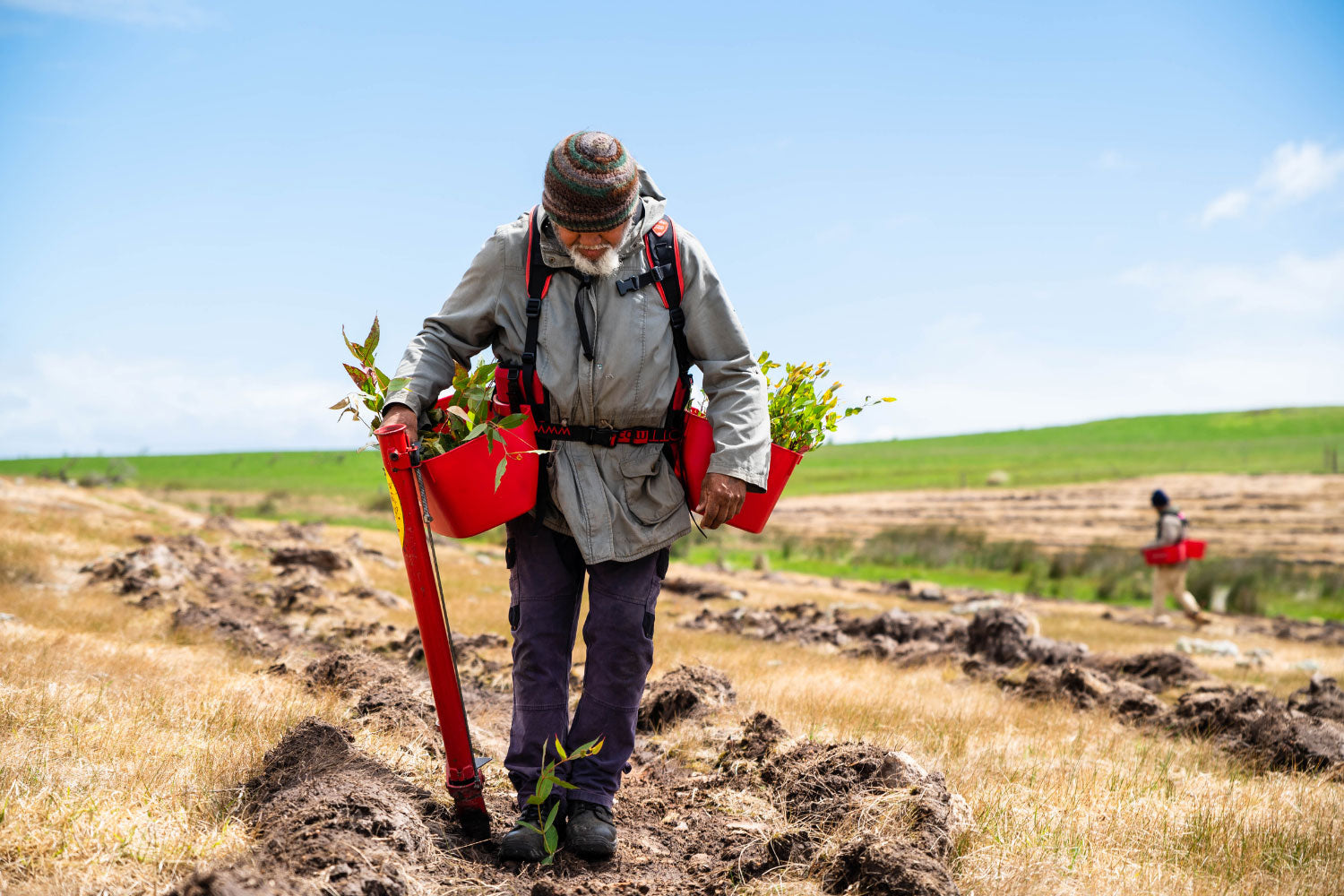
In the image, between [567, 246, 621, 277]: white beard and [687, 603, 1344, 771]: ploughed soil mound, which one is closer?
[567, 246, 621, 277]: white beard

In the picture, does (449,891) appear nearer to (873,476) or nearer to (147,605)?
(147,605)

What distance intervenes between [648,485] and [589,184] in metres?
1.13

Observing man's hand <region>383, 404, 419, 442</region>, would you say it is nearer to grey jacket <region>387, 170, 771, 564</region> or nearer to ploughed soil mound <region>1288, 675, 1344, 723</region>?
grey jacket <region>387, 170, 771, 564</region>

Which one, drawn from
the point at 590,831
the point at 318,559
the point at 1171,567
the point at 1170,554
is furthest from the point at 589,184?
the point at 1171,567

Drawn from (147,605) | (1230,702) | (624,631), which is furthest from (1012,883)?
(147,605)

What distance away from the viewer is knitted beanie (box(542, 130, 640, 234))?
333cm

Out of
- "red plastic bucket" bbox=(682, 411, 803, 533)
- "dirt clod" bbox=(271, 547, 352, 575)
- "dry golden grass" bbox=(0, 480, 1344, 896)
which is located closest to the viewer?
"dry golden grass" bbox=(0, 480, 1344, 896)

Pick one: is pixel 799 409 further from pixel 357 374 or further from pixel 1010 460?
pixel 1010 460

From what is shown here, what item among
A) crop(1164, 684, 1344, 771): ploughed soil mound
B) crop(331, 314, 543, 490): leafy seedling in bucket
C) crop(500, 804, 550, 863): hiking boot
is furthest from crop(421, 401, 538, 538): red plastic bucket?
crop(1164, 684, 1344, 771): ploughed soil mound

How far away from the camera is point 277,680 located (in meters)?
5.77

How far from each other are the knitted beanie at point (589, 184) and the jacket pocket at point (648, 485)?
86cm

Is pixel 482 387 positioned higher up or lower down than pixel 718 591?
higher up

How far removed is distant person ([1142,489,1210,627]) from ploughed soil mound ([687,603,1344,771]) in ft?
21.4

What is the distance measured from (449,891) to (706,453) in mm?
1764
